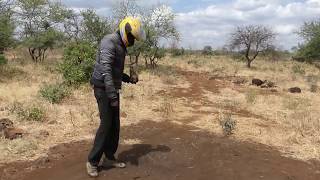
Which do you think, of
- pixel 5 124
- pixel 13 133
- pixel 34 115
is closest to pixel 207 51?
pixel 34 115

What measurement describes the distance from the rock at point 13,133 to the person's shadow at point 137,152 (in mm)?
1899

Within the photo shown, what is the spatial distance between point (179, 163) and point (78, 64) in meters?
8.21

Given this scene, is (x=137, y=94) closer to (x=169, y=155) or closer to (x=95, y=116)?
(x=95, y=116)

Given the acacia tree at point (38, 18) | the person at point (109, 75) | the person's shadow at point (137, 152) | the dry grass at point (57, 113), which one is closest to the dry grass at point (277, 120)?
the dry grass at point (57, 113)

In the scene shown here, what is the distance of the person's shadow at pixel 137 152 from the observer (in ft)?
19.9

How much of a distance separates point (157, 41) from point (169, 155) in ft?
65.4

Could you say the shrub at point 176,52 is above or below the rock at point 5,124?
above

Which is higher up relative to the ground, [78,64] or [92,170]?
[78,64]

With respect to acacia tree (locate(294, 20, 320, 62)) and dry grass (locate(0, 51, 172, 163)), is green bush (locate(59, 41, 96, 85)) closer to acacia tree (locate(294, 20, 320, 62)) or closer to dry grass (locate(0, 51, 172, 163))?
dry grass (locate(0, 51, 172, 163))

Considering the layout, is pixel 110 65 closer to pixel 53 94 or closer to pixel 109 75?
pixel 109 75

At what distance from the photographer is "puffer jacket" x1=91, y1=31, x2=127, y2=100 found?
5113 millimetres

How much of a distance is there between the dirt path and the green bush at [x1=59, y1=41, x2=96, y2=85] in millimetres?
5886

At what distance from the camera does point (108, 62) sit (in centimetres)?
516

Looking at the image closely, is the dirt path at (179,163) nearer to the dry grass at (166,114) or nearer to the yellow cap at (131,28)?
the dry grass at (166,114)
